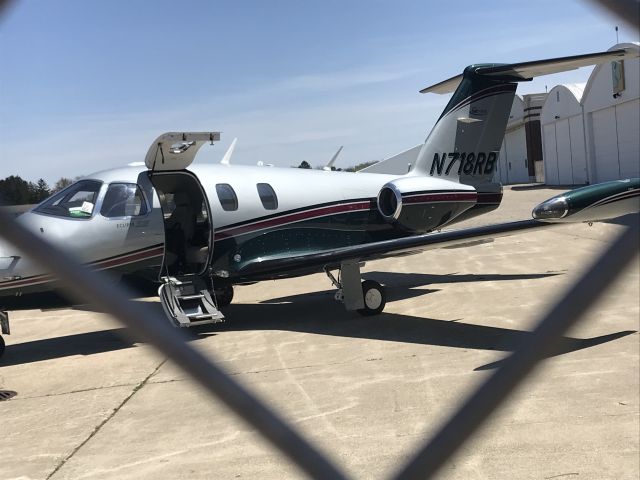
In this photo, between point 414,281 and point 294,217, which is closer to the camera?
point 294,217

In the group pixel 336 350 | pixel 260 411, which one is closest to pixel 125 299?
pixel 260 411

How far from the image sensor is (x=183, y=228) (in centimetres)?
949

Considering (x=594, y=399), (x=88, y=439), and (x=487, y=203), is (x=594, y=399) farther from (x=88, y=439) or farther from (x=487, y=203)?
(x=487, y=203)

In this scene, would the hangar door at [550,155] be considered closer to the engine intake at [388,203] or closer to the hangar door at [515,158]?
the hangar door at [515,158]

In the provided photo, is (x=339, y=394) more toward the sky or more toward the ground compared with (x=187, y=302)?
more toward the ground

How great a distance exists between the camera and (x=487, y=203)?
11.5 meters

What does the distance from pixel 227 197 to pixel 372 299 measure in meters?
2.59

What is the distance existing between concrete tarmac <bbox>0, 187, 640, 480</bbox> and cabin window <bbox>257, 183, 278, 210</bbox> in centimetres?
173

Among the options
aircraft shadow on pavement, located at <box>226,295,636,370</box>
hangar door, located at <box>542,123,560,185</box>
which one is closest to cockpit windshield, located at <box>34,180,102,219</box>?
aircraft shadow on pavement, located at <box>226,295,636,370</box>

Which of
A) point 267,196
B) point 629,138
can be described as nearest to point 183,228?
point 267,196

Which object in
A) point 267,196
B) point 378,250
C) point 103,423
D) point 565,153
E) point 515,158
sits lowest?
point 515,158

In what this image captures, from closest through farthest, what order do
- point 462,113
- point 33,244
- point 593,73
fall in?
1. point 33,244
2. point 462,113
3. point 593,73

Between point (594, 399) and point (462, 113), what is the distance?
23.8ft

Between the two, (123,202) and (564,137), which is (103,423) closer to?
(123,202)
